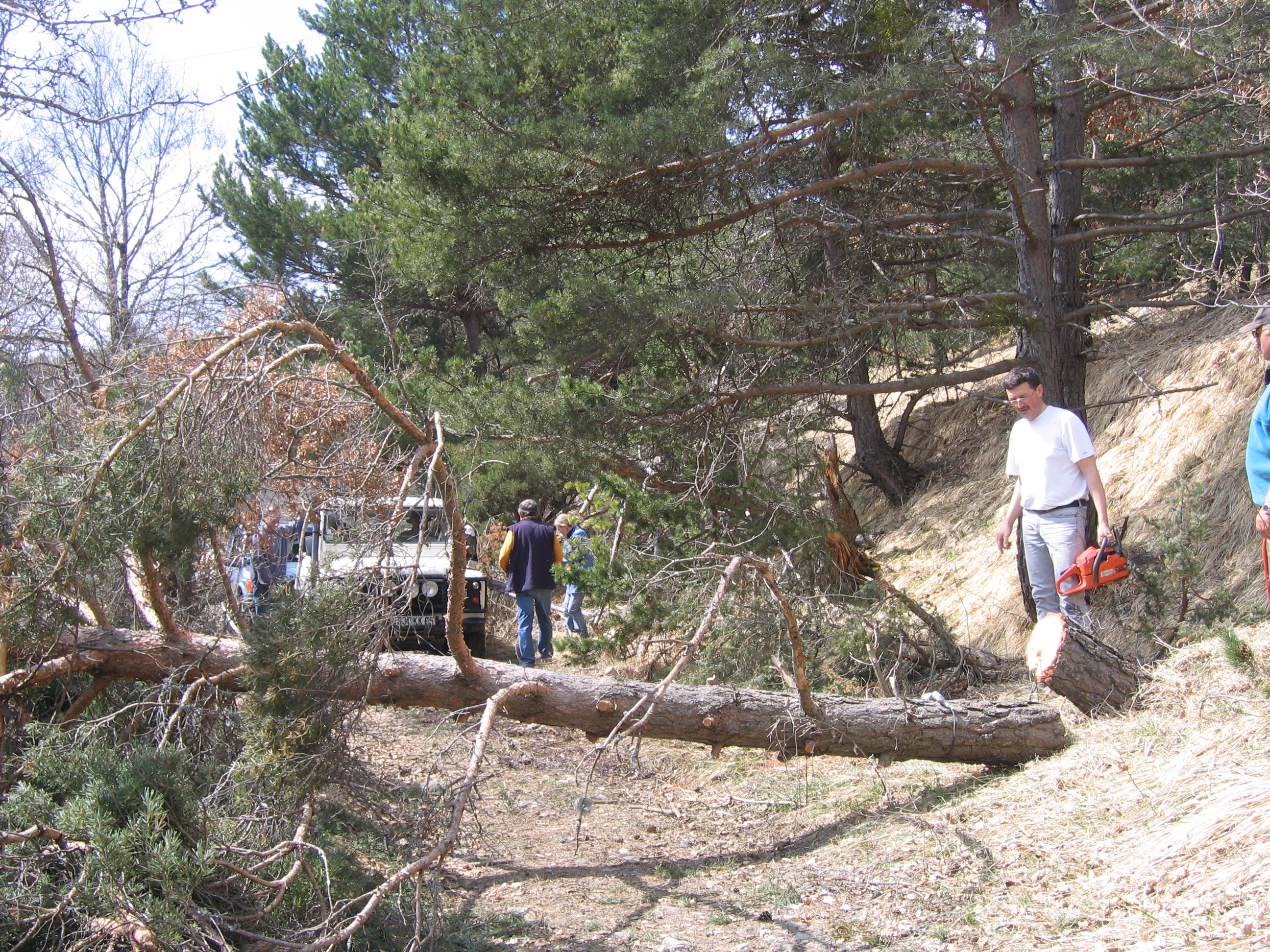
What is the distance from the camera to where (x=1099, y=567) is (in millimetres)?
5008

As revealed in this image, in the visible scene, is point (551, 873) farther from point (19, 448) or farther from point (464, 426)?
point (19, 448)

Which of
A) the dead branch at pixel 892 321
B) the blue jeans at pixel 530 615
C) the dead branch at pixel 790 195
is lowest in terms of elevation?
the blue jeans at pixel 530 615

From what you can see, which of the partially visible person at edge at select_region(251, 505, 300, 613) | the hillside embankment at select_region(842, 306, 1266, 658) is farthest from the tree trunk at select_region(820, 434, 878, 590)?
the partially visible person at edge at select_region(251, 505, 300, 613)

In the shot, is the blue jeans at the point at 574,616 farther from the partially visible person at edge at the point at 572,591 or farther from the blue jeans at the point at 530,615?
the blue jeans at the point at 530,615

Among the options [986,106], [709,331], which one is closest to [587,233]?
[709,331]

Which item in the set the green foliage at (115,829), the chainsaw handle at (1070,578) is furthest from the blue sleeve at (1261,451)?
the green foliage at (115,829)

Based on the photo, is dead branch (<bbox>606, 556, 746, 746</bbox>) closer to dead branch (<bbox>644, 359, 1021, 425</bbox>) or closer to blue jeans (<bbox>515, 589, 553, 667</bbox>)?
dead branch (<bbox>644, 359, 1021, 425</bbox>)

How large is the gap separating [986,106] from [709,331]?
2.62 m

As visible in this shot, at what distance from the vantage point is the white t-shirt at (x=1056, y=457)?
5375mm

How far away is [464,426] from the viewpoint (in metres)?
7.02

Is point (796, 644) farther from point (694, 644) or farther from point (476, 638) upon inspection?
point (476, 638)

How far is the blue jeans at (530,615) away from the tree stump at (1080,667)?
17.4ft

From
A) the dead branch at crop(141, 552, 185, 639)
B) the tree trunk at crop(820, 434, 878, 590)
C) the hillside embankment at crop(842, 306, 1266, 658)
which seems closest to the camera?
the dead branch at crop(141, 552, 185, 639)

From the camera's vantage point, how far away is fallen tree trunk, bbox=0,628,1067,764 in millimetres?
5293
